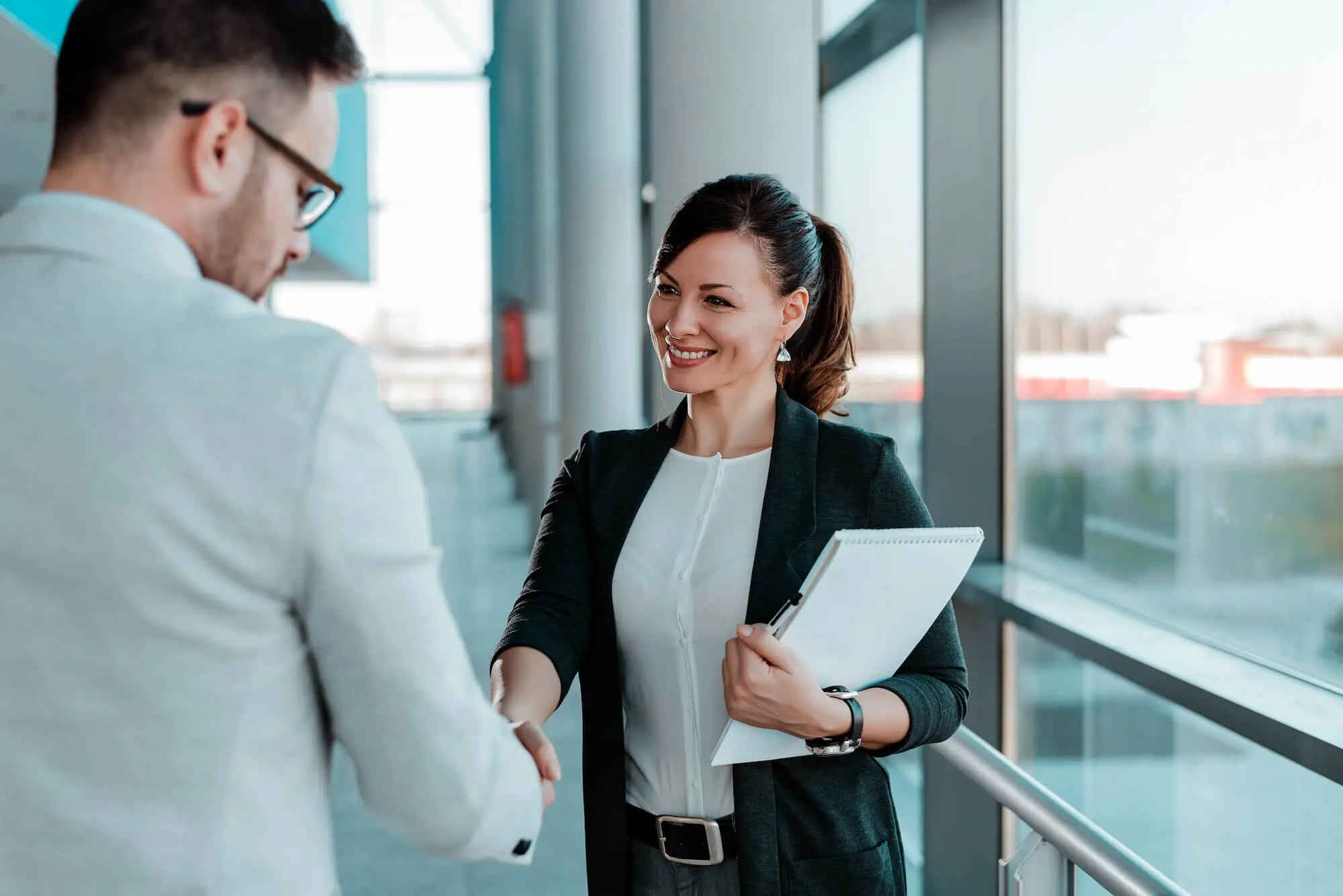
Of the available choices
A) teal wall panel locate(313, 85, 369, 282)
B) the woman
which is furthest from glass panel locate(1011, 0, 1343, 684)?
teal wall panel locate(313, 85, 369, 282)

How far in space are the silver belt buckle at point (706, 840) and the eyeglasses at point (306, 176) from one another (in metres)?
0.94

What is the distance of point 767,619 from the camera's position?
1.57 meters

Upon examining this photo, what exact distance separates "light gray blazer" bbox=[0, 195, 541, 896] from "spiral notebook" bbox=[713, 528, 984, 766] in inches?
22.4

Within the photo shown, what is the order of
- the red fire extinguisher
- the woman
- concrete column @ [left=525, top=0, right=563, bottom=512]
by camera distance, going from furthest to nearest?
the red fire extinguisher < concrete column @ [left=525, top=0, right=563, bottom=512] < the woman

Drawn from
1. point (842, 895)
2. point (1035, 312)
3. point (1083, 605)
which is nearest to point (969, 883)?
point (1083, 605)

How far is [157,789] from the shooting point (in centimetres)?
89

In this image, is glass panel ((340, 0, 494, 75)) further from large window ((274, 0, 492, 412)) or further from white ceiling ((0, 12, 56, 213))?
white ceiling ((0, 12, 56, 213))

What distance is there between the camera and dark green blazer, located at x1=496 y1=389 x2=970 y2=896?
155cm

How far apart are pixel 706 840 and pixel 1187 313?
180cm


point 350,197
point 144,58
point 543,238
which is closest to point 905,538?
point 144,58

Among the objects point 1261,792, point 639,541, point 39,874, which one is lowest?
point 1261,792

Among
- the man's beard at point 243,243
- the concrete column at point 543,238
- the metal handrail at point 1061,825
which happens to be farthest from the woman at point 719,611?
the concrete column at point 543,238

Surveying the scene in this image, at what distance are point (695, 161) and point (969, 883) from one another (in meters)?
2.38

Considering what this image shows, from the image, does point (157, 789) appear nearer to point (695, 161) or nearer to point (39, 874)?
point (39, 874)
